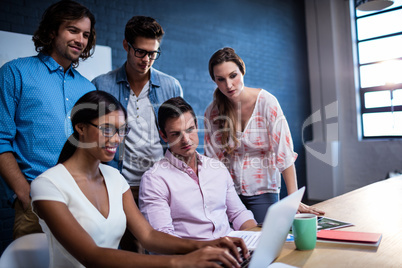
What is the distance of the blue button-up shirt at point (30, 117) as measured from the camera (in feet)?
5.42

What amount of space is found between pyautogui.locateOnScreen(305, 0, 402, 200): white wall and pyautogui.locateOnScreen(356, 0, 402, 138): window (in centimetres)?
16

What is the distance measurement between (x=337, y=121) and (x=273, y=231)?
17.5 feet

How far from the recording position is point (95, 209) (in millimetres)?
1212

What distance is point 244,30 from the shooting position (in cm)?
513

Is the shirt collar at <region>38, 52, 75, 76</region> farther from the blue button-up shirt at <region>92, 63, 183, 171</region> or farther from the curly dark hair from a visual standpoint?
the blue button-up shirt at <region>92, 63, 183, 171</region>

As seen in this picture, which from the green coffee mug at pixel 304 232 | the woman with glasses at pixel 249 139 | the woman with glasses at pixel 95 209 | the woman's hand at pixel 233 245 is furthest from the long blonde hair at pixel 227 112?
the woman's hand at pixel 233 245

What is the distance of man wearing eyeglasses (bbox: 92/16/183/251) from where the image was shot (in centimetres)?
204

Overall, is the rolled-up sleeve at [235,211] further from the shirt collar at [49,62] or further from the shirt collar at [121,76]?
the shirt collar at [49,62]

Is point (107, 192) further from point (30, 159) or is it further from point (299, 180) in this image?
point (299, 180)

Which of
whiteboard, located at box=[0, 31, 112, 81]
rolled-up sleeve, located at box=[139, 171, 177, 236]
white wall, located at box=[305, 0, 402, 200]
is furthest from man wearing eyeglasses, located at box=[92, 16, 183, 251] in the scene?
white wall, located at box=[305, 0, 402, 200]

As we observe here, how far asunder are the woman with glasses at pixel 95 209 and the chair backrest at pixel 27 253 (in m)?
0.02

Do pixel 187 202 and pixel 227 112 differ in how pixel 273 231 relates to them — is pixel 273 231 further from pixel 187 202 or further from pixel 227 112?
pixel 227 112

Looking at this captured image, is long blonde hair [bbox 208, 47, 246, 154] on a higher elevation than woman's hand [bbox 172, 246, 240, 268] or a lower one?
higher

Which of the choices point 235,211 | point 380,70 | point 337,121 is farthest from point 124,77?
point 380,70
